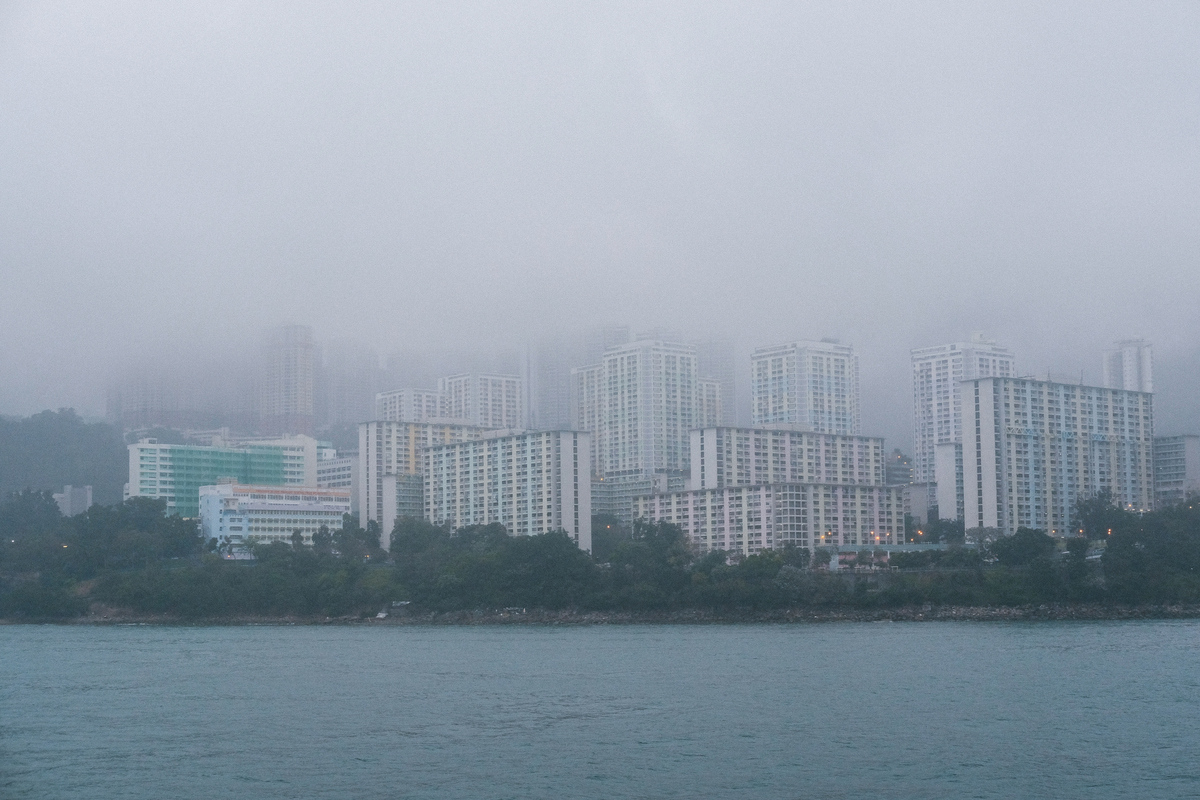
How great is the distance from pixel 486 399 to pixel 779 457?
25.0 meters

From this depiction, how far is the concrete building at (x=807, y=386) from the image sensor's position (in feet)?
201

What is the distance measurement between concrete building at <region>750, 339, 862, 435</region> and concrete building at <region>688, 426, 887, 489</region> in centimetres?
950

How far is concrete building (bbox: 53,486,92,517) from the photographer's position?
59.3m

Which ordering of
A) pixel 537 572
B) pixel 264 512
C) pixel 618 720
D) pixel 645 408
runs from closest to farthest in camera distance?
pixel 618 720, pixel 537 572, pixel 264 512, pixel 645 408

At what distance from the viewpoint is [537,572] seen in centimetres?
3569

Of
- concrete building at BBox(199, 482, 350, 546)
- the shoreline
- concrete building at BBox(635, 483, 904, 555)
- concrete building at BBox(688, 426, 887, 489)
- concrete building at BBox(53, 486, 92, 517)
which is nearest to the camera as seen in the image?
the shoreline

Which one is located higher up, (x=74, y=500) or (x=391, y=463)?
(x=391, y=463)

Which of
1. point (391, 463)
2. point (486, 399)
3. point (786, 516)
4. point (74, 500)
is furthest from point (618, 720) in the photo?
point (486, 399)

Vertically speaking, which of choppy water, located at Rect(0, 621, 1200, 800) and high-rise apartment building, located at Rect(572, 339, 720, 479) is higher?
high-rise apartment building, located at Rect(572, 339, 720, 479)

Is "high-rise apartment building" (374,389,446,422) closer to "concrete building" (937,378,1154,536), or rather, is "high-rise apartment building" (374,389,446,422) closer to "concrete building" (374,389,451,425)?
"concrete building" (374,389,451,425)

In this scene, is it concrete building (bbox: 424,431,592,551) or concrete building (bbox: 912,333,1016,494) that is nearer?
concrete building (bbox: 424,431,592,551)

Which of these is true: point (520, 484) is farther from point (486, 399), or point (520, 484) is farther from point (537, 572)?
point (486, 399)

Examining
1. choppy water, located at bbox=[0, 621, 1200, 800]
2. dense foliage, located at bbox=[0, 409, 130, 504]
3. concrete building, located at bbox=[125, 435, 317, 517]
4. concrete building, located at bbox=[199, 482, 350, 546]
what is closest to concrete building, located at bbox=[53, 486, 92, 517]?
dense foliage, located at bbox=[0, 409, 130, 504]

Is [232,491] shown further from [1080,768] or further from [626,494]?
[1080,768]
